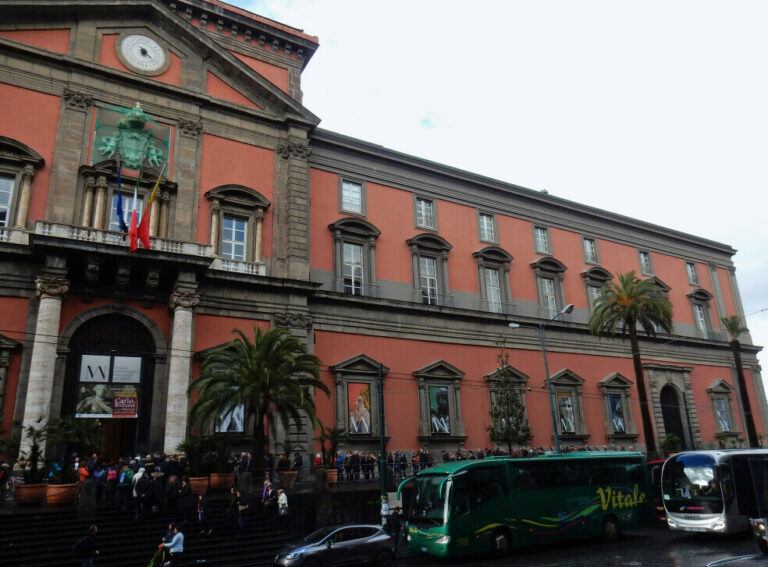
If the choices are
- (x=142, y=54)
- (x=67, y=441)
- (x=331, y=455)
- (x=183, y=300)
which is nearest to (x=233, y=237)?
(x=183, y=300)

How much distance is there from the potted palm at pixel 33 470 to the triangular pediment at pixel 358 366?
40.3 feet

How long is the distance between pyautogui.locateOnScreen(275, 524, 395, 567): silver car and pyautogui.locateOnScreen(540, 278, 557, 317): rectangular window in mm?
23688

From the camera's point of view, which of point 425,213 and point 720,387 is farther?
point 720,387

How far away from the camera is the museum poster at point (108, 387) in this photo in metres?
22.2

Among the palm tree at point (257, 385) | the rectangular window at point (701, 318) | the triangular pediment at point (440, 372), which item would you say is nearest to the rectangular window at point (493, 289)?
the triangular pediment at point (440, 372)

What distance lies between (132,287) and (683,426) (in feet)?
117

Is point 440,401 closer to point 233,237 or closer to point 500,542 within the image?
point 233,237

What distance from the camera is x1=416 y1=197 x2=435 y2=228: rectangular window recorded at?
34.1 m

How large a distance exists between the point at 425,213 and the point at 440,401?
10.7m

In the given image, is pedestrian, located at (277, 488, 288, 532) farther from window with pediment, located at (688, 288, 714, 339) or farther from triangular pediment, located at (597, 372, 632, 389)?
window with pediment, located at (688, 288, 714, 339)

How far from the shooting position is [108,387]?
22.7 metres

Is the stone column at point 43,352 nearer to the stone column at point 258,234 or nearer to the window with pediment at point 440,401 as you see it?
the stone column at point 258,234

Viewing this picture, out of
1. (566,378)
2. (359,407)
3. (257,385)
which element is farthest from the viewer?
(566,378)

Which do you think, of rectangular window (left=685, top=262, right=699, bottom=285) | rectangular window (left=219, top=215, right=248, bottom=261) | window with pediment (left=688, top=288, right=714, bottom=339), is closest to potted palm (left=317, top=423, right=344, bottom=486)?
rectangular window (left=219, top=215, right=248, bottom=261)
